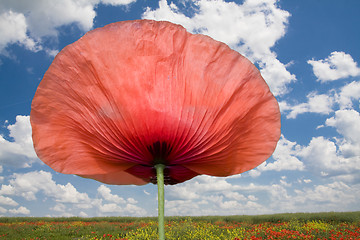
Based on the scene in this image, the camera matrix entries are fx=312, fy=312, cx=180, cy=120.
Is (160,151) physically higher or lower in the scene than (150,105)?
Result: lower

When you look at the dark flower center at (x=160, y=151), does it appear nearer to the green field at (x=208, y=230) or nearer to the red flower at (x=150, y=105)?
the red flower at (x=150, y=105)

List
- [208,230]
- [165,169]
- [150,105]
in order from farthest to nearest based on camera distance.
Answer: [208,230] → [165,169] → [150,105]

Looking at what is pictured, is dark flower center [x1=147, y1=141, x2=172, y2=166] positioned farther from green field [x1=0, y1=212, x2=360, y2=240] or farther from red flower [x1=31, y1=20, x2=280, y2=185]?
green field [x1=0, y1=212, x2=360, y2=240]

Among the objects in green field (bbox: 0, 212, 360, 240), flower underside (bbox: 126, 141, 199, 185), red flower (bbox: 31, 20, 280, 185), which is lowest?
green field (bbox: 0, 212, 360, 240)

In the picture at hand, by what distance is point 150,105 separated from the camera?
850mm

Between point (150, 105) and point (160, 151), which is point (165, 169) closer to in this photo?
point (160, 151)

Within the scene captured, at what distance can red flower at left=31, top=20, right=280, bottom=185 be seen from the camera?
2.85 feet

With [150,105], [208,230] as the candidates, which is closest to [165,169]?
[150,105]

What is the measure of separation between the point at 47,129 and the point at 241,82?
647 millimetres

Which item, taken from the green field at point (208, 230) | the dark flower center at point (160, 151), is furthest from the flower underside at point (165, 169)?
the green field at point (208, 230)

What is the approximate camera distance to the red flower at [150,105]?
34.2 inches

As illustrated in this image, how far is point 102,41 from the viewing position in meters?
0.89

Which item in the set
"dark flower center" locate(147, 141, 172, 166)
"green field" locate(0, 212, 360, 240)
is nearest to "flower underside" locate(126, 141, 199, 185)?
"dark flower center" locate(147, 141, 172, 166)

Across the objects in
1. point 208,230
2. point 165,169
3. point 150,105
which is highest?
point 150,105
